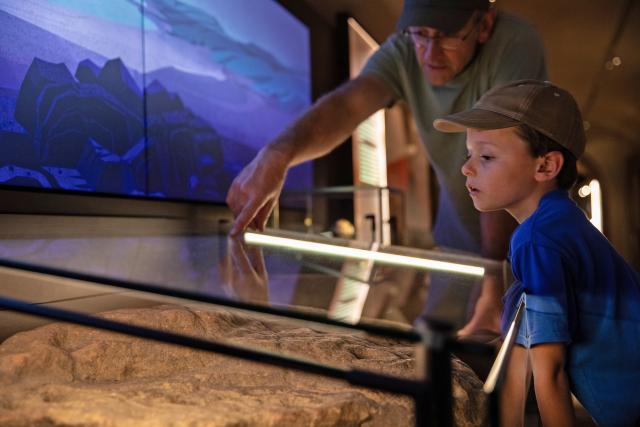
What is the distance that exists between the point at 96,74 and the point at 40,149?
0.36 meters

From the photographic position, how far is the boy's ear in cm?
75

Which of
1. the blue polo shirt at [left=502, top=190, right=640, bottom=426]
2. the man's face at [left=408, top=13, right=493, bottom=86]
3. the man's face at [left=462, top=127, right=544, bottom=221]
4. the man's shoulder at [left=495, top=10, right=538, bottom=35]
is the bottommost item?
the blue polo shirt at [left=502, top=190, right=640, bottom=426]

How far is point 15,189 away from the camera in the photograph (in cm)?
135

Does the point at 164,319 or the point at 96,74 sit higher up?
the point at 96,74

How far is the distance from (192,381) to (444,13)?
0.77 meters

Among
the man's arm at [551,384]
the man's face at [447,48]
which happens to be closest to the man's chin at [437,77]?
the man's face at [447,48]

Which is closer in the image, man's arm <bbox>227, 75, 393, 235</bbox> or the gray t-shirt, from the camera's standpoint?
the gray t-shirt

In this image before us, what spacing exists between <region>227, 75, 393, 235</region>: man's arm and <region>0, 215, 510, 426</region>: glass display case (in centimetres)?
7

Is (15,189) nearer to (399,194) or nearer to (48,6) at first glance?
(48,6)

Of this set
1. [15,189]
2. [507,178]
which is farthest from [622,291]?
[15,189]

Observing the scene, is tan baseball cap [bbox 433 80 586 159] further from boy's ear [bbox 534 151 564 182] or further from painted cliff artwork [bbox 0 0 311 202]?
painted cliff artwork [bbox 0 0 311 202]

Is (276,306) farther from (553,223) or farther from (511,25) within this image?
(511,25)

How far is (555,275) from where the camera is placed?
0.63m

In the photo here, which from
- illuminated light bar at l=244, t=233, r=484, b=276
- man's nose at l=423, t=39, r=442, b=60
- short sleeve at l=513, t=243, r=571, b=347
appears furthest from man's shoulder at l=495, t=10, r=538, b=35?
short sleeve at l=513, t=243, r=571, b=347
